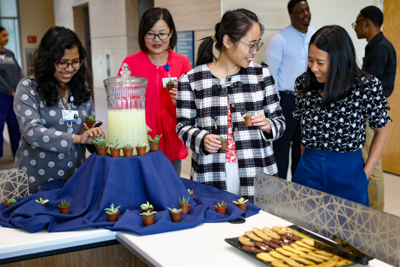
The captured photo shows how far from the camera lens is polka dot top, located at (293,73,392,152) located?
1995 millimetres

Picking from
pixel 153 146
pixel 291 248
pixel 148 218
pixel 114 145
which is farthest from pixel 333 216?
pixel 114 145

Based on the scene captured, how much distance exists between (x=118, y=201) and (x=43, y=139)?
0.55 m

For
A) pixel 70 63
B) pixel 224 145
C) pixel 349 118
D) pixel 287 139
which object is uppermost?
pixel 70 63

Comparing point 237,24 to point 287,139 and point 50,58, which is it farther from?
point 287,139

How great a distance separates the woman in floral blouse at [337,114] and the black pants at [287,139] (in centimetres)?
203

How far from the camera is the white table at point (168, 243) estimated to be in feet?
4.24

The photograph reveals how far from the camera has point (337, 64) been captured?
76.7 inches

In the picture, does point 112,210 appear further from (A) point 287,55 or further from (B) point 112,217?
(A) point 287,55

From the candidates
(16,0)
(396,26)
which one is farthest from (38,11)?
(396,26)

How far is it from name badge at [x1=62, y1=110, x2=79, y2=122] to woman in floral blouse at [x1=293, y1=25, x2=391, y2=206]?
119 centimetres

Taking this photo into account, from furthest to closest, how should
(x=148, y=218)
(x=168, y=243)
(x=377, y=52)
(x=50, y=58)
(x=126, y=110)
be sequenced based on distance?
(x=377, y=52) < (x=50, y=58) < (x=126, y=110) < (x=148, y=218) < (x=168, y=243)

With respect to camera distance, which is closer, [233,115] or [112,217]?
[112,217]

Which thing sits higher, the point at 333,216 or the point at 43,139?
the point at 43,139

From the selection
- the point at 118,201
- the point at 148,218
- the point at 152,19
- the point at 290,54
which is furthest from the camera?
the point at 290,54
